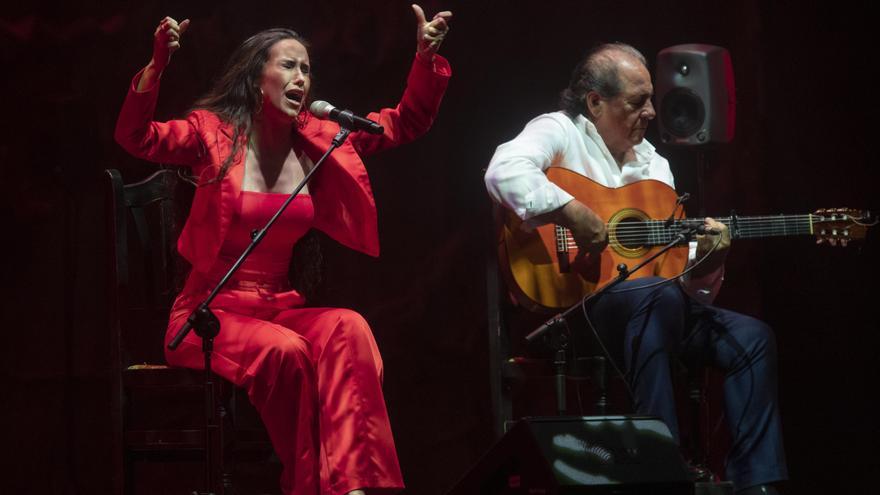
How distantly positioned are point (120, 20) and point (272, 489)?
1817mm

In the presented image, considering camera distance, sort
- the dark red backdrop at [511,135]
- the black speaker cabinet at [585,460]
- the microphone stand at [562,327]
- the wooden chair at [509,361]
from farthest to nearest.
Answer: the dark red backdrop at [511,135]
the wooden chair at [509,361]
the microphone stand at [562,327]
the black speaker cabinet at [585,460]

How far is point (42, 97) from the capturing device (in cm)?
396

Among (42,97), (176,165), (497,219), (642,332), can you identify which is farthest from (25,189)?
(642,332)

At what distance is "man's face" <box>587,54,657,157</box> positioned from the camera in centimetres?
394

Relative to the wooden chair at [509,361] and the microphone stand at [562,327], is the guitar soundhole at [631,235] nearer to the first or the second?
the microphone stand at [562,327]

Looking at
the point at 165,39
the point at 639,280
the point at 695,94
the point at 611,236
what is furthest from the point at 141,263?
the point at 695,94

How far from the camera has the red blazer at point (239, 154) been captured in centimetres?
335

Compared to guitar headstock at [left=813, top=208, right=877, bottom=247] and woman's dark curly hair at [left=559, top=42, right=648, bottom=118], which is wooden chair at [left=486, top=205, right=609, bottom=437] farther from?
guitar headstock at [left=813, top=208, right=877, bottom=247]

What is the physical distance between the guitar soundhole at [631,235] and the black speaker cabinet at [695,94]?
578 millimetres

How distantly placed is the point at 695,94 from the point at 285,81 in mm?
1550

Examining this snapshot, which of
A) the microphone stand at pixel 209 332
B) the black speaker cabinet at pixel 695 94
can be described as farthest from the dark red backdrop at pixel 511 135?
the microphone stand at pixel 209 332

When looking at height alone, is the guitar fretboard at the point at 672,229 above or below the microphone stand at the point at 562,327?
above

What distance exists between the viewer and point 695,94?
4.12 meters

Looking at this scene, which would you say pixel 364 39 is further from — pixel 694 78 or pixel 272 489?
pixel 272 489
